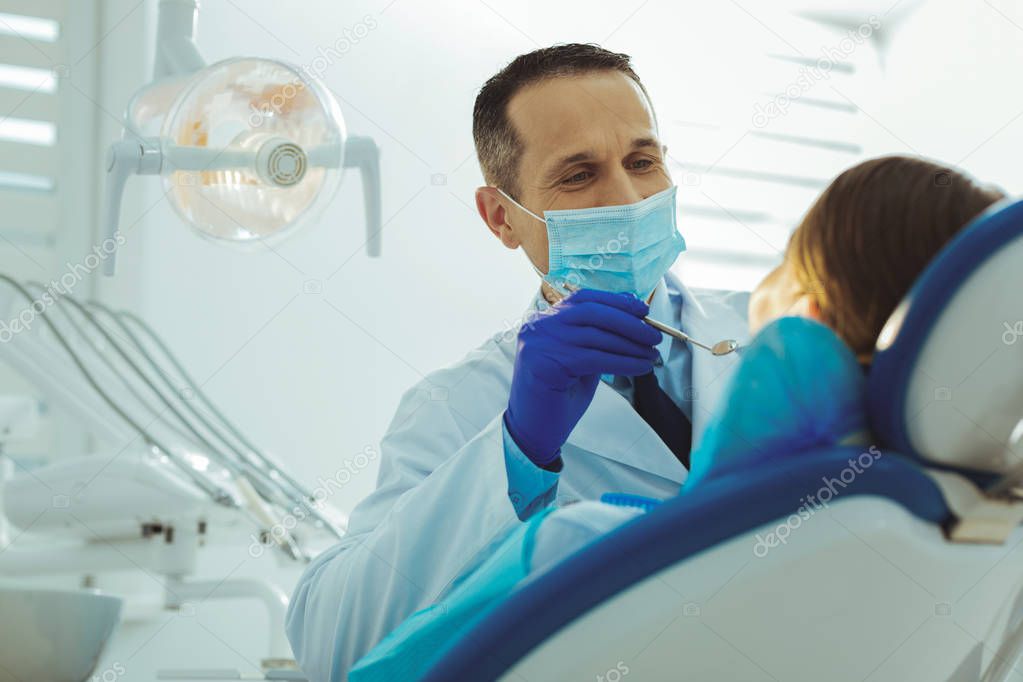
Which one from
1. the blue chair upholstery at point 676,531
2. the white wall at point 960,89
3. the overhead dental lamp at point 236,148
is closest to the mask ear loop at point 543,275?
the overhead dental lamp at point 236,148

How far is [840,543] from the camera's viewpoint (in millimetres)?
567

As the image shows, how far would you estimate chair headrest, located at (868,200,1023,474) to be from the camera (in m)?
0.57

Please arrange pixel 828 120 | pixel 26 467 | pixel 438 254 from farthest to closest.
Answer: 1. pixel 828 120
2. pixel 438 254
3. pixel 26 467

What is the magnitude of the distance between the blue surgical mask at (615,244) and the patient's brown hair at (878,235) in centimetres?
62

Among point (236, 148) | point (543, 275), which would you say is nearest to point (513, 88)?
point (543, 275)

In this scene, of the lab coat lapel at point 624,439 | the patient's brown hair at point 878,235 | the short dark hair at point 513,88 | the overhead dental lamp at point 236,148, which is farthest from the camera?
the short dark hair at point 513,88

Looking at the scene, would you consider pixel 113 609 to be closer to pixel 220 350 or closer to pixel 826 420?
pixel 826 420

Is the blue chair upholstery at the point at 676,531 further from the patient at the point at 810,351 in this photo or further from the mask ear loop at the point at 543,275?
the mask ear loop at the point at 543,275

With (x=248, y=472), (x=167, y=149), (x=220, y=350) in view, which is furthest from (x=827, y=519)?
(x=220, y=350)

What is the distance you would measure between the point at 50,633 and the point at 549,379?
Result: 25.2 inches

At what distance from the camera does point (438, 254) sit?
298 cm

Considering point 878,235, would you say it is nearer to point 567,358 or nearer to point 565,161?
point 567,358

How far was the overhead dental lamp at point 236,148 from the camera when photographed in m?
1.23

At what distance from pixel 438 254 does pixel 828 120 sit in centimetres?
185
